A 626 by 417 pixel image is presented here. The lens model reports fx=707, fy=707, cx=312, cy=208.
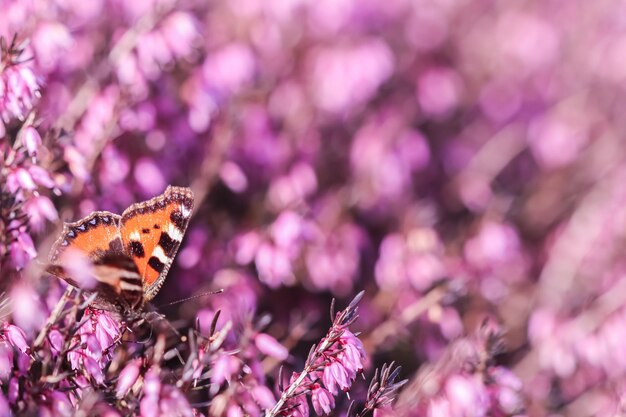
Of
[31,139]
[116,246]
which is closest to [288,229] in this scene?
[116,246]

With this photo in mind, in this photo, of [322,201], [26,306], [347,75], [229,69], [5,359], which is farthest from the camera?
[347,75]

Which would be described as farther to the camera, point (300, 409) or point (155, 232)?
point (155, 232)

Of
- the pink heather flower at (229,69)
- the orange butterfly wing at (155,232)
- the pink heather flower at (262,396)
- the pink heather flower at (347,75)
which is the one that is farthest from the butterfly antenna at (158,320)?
the pink heather flower at (347,75)

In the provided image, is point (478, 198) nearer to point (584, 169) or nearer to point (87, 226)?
point (584, 169)

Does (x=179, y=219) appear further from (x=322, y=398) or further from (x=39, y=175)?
(x=322, y=398)

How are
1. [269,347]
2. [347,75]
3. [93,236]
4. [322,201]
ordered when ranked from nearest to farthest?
[269,347]
[93,236]
[322,201]
[347,75]

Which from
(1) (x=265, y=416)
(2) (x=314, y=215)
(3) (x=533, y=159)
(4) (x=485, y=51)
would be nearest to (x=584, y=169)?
(3) (x=533, y=159)

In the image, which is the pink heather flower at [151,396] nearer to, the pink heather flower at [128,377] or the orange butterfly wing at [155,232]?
the pink heather flower at [128,377]
